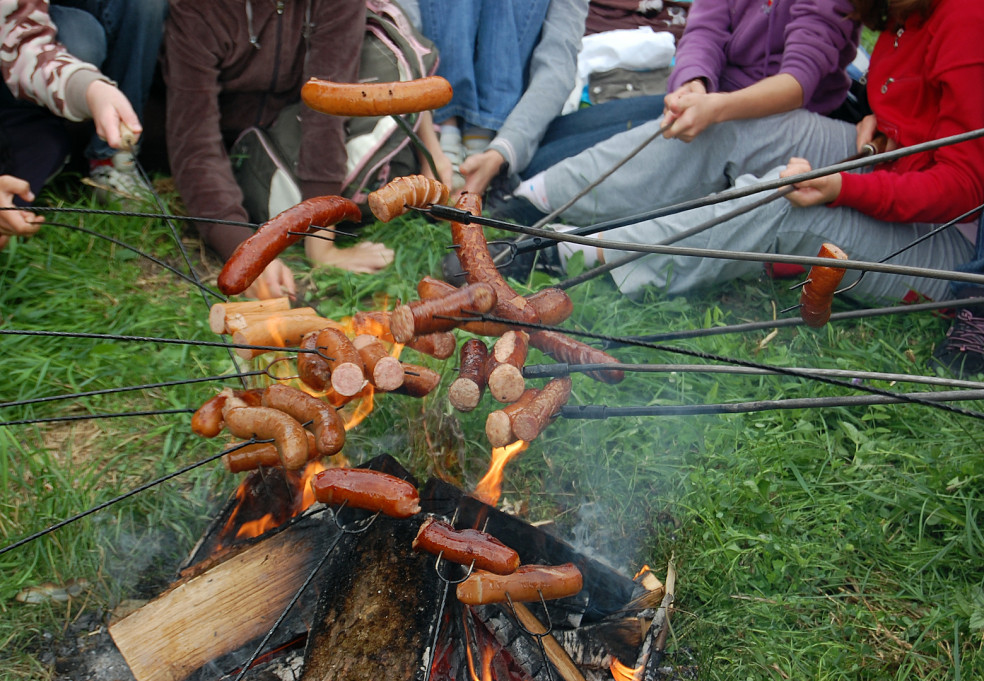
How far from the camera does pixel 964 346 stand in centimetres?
331

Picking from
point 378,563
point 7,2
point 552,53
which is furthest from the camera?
point 552,53

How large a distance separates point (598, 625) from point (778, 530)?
3.14 feet

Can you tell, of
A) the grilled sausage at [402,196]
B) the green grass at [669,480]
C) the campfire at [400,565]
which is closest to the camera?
the grilled sausage at [402,196]

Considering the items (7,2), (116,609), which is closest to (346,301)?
(116,609)

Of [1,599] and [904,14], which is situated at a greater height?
[904,14]

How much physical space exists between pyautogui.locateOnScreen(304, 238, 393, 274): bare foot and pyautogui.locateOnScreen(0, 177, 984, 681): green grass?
419 mm

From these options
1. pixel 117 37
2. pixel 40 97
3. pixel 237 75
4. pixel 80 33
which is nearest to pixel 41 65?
pixel 40 97

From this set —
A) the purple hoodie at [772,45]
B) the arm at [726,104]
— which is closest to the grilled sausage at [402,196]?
the arm at [726,104]

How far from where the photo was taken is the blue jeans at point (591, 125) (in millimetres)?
4387

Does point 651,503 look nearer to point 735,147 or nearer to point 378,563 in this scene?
point 378,563

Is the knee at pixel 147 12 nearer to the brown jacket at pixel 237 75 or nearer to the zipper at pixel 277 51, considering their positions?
the brown jacket at pixel 237 75

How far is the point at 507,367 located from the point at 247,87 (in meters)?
2.78

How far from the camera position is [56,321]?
340 centimetres

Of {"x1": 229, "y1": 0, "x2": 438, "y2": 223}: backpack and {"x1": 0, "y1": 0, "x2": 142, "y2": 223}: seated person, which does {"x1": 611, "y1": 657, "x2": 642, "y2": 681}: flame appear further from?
{"x1": 229, "y1": 0, "x2": 438, "y2": 223}: backpack
